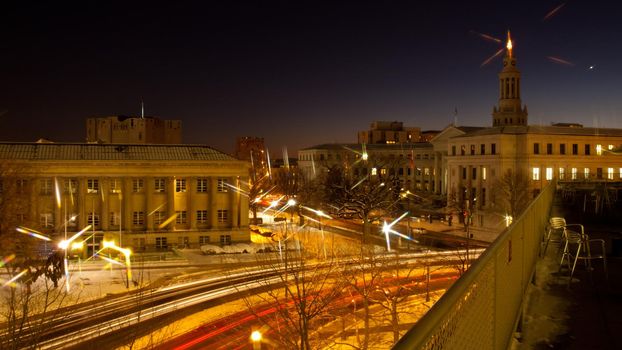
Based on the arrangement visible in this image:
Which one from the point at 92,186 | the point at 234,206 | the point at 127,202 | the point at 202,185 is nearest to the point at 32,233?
the point at 92,186

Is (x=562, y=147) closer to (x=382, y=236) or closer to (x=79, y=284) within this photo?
(x=382, y=236)

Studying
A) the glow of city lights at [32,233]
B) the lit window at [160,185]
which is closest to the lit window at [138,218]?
the lit window at [160,185]

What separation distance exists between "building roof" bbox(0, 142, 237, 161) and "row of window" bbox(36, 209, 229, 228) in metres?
5.31

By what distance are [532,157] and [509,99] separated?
4037cm

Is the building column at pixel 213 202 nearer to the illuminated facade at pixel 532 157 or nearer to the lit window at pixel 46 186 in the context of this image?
the lit window at pixel 46 186

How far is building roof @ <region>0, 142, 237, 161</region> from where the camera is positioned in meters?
48.3

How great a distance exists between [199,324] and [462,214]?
44361 millimetres

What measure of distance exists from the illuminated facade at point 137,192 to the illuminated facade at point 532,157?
33165 millimetres

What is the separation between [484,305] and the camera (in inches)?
181

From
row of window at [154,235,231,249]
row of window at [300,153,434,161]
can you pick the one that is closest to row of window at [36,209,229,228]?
row of window at [154,235,231,249]

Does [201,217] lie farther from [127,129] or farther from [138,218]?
[127,129]

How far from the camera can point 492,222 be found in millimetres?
61344

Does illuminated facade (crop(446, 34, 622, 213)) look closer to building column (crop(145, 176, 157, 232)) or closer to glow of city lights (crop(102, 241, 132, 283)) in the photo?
building column (crop(145, 176, 157, 232))

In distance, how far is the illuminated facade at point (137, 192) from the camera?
48219 millimetres
